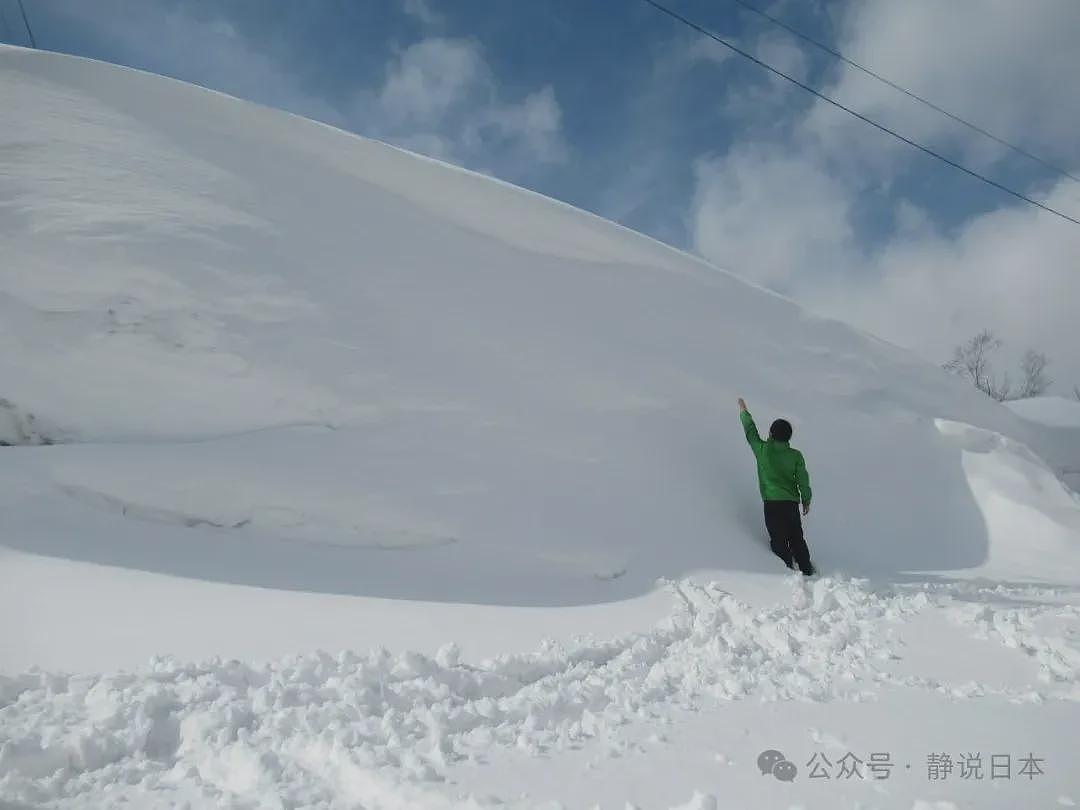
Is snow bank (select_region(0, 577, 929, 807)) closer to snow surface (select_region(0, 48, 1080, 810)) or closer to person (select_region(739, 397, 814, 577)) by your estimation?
snow surface (select_region(0, 48, 1080, 810))

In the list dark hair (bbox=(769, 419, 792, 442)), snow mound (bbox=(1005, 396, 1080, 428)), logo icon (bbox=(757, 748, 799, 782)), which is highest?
snow mound (bbox=(1005, 396, 1080, 428))

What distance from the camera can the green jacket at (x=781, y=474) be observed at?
439 centimetres

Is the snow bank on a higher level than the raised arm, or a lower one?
lower

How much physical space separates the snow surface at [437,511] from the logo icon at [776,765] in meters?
0.04

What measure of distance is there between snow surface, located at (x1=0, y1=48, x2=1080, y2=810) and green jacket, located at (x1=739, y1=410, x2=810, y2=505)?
1.33 ft

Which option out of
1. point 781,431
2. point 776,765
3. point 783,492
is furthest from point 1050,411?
point 776,765

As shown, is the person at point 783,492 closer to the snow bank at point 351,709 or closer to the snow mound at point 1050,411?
the snow bank at point 351,709

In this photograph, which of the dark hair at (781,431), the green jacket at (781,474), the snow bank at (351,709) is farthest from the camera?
the dark hair at (781,431)

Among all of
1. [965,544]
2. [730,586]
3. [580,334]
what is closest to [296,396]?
[580,334]

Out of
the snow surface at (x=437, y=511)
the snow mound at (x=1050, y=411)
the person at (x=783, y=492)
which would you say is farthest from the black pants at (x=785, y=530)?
the snow mound at (x=1050, y=411)

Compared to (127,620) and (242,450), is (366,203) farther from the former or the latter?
(127,620)

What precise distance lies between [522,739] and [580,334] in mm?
4004

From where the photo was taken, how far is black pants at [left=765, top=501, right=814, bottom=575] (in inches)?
167

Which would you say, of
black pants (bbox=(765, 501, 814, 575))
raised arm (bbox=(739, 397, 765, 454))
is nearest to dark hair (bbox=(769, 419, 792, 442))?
raised arm (bbox=(739, 397, 765, 454))
